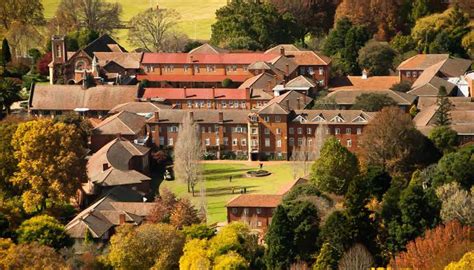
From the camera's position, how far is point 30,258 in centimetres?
5969

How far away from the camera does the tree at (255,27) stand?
10275 cm

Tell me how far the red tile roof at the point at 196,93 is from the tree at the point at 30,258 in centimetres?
2915

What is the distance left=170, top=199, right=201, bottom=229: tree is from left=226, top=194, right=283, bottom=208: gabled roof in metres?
2.89

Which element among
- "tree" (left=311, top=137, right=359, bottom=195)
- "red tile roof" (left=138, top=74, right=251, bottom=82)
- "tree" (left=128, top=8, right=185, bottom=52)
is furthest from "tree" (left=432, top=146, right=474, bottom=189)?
"tree" (left=128, top=8, right=185, bottom=52)

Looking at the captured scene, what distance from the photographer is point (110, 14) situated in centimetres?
11544

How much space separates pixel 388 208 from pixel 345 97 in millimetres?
24826

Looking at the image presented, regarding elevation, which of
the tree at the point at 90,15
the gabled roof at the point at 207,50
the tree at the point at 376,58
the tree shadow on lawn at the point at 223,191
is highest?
the tree at the point at 90,15

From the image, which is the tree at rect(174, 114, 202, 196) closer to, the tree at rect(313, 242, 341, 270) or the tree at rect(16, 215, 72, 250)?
the tree at rect(16, 215, 72, 250)

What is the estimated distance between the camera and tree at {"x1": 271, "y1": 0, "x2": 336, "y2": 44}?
355ft

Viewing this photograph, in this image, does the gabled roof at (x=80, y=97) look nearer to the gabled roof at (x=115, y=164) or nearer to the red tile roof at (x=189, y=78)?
the red tile roof at (x=189, y=78)

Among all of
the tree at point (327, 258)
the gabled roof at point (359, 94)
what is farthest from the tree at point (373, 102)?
the tree at point (327, 258)

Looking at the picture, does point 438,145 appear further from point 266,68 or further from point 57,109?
point 57,109

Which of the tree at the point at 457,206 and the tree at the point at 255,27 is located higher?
the tree at the point at 255,27

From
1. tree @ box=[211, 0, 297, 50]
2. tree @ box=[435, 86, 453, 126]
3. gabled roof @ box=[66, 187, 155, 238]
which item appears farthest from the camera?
tree @ box=[211, 0, 297, 50]
